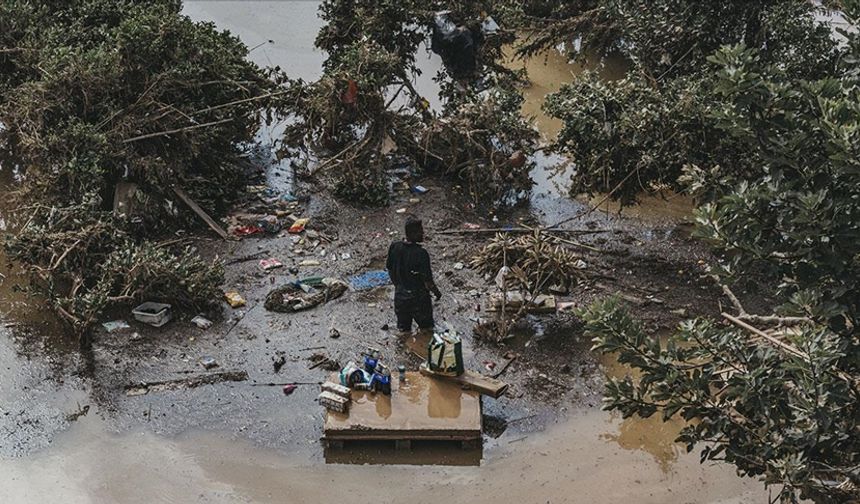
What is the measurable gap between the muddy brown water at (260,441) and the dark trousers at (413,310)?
247mm

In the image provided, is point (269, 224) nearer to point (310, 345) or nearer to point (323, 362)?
point (310, 345)

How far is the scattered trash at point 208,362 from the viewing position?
725 cm

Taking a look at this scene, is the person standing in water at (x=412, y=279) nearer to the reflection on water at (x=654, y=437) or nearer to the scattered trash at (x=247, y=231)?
the reflection on water at (x=654, y=437)

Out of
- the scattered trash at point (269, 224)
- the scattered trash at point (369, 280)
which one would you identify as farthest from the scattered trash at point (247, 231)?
the scattered trash at point (369, 280)

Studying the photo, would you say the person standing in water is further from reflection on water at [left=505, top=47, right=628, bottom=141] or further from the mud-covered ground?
reflection on water at [left=505, top=47, right=628, bottom=141]

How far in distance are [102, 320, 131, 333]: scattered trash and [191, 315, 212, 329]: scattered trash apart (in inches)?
21.9

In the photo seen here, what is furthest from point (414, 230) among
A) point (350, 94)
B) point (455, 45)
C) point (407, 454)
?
point (455, 45)

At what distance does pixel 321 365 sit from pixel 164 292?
1.62 meters

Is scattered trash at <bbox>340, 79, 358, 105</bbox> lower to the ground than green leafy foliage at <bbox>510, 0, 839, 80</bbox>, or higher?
lower

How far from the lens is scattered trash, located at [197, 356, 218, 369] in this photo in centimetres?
725

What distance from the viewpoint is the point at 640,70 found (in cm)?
1012

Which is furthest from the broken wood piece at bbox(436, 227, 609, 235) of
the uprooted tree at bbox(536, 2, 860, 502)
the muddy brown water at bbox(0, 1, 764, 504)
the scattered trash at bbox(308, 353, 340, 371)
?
the uprooted tree at bbox(536, 2, 860, 502)

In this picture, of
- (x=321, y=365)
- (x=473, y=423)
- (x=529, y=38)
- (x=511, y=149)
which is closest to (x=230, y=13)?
(x=529, y=38)

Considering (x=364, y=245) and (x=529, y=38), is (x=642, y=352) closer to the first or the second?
(x=364, y=245)
